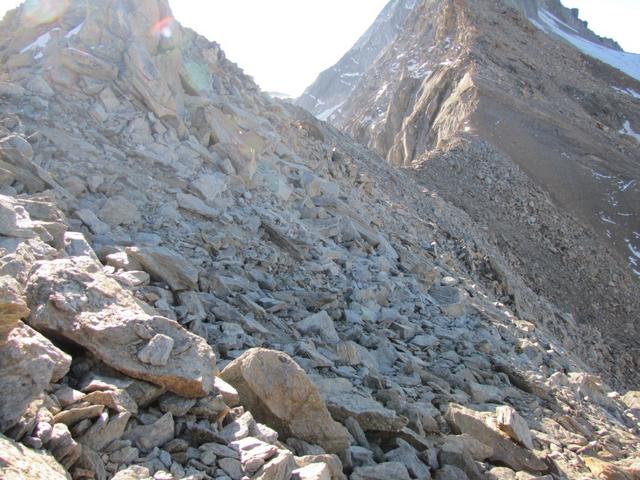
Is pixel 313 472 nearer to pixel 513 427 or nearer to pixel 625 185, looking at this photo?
pixel 513 427

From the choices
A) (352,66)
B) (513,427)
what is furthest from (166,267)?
(352,66)

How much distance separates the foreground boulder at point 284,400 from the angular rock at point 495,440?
5.96 feet

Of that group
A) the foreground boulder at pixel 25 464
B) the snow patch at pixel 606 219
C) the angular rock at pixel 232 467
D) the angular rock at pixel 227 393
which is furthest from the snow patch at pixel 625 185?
the foreground boulder at pixel 25 464

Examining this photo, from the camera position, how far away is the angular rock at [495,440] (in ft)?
19.4

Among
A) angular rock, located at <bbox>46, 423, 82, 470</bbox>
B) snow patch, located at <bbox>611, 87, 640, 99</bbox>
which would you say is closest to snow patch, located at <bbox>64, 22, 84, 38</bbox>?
angular rock, located at <bbox>46, 423, 82, 470</bbox>

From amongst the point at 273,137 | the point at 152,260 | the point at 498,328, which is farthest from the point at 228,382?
the point at 273,137

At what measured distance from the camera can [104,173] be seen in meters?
8.56

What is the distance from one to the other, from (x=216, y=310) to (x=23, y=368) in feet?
10.9

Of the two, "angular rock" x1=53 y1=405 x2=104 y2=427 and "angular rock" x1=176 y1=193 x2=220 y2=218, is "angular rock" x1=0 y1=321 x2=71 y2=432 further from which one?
"angular rock" x1=176 y1=193 x2=220 y2=218

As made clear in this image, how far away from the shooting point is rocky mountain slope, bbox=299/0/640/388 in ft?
76.7

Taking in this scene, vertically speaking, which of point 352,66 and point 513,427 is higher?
point 352,66

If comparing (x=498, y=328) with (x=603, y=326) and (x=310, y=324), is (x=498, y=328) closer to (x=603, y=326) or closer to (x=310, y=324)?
(x=310, y=324)

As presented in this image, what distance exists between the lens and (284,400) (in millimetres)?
4809

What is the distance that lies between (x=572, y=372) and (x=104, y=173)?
897 centimetres
